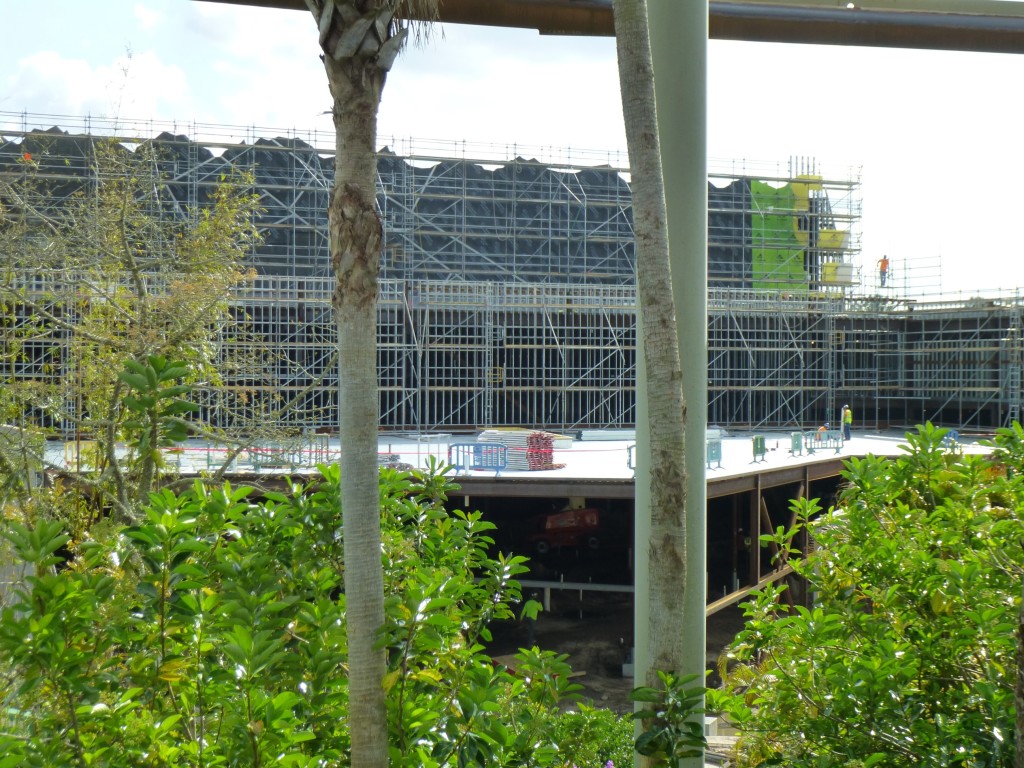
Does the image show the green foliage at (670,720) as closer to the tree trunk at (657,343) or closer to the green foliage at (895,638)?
the tree trunk at (657,343)

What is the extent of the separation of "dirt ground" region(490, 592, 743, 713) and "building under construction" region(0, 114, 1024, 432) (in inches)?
380

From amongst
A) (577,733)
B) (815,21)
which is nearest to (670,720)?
(577,733)

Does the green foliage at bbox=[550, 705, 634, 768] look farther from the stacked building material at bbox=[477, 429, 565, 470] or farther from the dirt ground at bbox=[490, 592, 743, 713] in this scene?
the stacked building material at bbox=[477, 429, 565, 470]

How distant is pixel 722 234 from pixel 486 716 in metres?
39.8

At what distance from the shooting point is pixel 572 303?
31.6 metres

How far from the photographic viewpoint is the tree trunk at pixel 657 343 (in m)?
2.89

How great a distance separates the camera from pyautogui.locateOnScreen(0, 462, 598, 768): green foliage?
2.50m

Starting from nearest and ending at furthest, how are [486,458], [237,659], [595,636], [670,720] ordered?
[237,659], [670,720], [595,636], [486,458]

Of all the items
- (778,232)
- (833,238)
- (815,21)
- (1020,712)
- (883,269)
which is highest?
(778,232)

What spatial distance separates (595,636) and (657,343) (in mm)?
16764

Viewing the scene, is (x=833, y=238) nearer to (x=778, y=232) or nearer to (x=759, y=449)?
(x=778, y=232)

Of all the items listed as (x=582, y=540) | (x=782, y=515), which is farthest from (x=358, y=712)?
(x=782, y=515)

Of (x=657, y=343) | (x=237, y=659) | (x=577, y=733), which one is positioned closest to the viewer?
(x=237, y=659)

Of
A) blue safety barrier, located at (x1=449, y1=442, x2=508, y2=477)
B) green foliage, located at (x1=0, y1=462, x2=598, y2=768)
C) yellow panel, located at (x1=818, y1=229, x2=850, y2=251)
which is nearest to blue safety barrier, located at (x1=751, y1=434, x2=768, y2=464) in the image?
blue safety barrier, located at (x1=449, y1=442, x2=508, y2=477)
